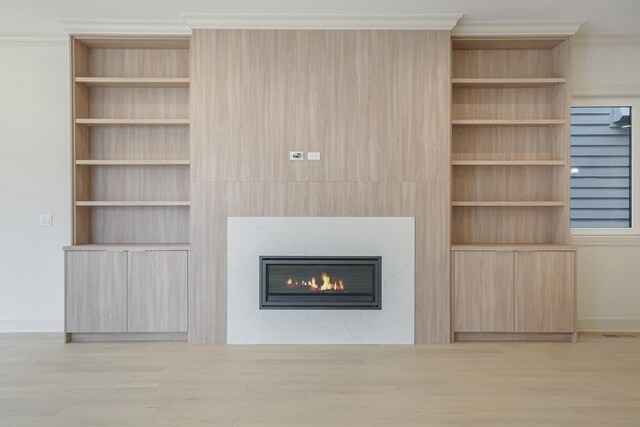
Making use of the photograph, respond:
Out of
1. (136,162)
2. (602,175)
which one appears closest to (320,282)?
(136,162)

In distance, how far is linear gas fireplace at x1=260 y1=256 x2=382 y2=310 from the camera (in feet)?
14.3

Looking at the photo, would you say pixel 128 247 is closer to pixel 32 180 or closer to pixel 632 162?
pixel 32 180

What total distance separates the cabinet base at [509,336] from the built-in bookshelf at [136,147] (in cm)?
256

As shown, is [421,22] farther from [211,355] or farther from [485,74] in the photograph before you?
[211,355]

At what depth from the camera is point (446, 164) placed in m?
4.41

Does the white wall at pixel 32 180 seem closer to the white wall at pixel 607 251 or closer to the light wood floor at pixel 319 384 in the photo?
the light wood floor at pixel 319 384

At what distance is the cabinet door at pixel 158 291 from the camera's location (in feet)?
14.4

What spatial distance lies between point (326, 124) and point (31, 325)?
10.5ft

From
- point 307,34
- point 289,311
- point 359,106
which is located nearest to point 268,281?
point 289,311

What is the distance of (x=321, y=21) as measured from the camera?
14.2 ft

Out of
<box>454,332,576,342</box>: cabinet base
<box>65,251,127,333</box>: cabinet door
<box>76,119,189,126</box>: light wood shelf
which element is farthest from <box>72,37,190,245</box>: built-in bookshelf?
<box>454,332,576,342</box>: cabinet base

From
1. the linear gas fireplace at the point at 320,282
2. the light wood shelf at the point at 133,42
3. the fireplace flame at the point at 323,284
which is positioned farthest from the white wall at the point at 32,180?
the fireplace flame at the point at 323,284

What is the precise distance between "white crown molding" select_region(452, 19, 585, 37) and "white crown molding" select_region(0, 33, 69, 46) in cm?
346

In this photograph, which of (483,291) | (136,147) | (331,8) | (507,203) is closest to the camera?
(331,8)
